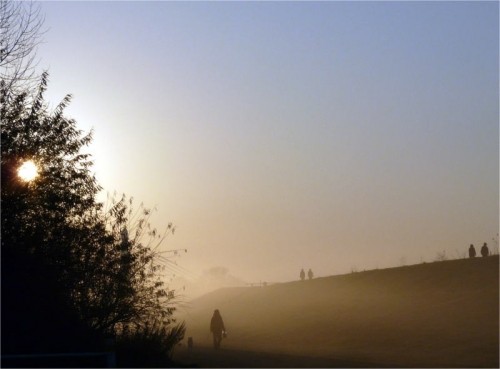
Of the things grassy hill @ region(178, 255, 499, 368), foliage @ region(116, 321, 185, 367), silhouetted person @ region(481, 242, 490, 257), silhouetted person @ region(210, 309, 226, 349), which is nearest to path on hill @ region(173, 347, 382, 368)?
foliage @ region(116, 321, 185, 367)

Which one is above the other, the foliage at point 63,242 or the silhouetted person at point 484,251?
the silhouetted person at point 484,251

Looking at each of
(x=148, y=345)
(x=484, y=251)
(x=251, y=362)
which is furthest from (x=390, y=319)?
(x=148, y=345)

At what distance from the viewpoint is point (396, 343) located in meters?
44.8

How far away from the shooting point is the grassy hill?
39812 millimetres

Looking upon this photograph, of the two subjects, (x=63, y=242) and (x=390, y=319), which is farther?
(x=390, y=319)

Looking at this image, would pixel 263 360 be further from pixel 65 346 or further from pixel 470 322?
pixel 470 322

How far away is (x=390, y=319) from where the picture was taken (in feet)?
186

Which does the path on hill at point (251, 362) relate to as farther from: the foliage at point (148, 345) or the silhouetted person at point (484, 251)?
the silhouetted person at point (484, 251)

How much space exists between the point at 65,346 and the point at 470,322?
30855 millimetres

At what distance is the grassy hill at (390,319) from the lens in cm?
3981

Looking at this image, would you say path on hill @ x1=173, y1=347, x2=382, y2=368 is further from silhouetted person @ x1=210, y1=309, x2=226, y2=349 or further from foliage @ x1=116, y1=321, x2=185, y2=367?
silhouetted person @ x1=210, y1=309, x2=226, y2=349

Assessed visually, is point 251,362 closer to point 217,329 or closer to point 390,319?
point 217,329

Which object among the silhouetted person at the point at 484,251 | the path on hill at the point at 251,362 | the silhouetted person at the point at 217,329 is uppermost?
the silhouetted person at the point at 484,251

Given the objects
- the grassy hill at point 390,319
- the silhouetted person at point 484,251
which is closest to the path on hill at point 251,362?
the grassy hill at point 390,319
